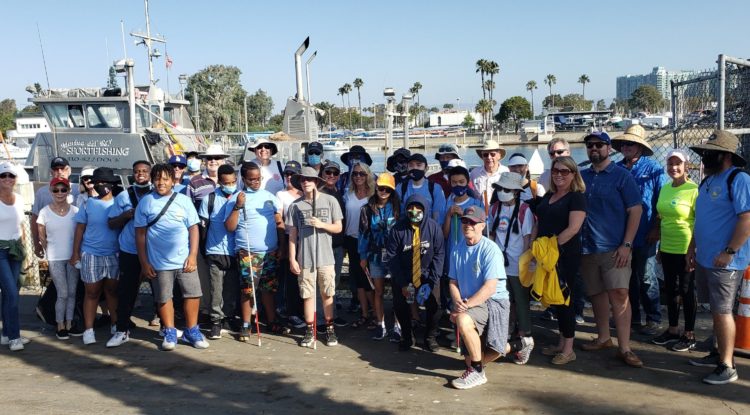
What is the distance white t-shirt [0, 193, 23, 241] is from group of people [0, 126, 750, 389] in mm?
12

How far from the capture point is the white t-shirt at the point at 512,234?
5137 mm

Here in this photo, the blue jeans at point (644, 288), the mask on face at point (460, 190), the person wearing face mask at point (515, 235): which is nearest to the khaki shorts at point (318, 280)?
the mask on face at point (460, 190)

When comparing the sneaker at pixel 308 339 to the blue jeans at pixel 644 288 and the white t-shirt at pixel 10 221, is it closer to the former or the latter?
the white t-shirt at pixel 10 221

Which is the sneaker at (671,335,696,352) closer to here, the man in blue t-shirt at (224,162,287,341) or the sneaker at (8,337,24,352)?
the man in blue t-shirt at (224,162,287,341)

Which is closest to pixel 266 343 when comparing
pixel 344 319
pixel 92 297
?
pixel 344 319

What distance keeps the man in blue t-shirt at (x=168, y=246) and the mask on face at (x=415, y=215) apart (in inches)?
82.4

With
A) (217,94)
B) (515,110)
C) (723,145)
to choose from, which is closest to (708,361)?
(723,145)

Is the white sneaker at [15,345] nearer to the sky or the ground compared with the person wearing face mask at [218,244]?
nearer to the ground

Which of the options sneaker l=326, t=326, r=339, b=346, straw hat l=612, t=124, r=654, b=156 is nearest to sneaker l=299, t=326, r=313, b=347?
sneaker l=326, t=326, r=339, b=346

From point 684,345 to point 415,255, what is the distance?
100 inches

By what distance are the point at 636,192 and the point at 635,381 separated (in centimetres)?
155

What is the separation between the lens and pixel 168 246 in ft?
18.5

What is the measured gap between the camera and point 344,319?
663cm

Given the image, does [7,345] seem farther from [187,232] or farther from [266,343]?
[266,343]
